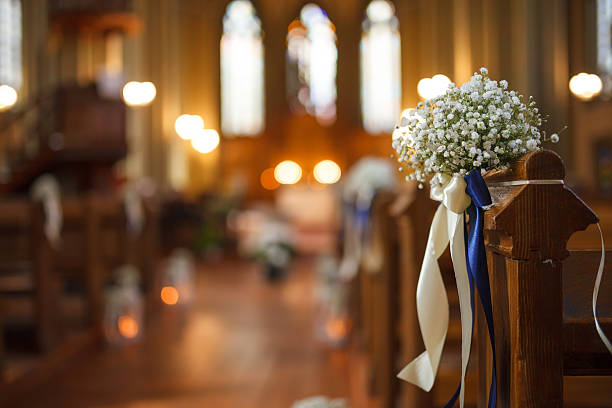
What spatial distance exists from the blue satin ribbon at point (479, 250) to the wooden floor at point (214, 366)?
8.09 feet

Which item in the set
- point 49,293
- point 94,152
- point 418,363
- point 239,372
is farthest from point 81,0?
point 418,363

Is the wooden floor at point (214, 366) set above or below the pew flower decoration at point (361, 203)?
below

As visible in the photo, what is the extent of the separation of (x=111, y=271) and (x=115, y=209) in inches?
26.3

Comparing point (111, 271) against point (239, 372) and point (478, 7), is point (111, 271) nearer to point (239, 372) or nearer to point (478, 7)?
point (239, 372)

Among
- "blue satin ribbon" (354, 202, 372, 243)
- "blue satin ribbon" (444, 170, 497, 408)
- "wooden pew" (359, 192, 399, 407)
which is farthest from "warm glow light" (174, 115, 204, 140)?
"blue satin ribbon" (444, 170, 497, 408)

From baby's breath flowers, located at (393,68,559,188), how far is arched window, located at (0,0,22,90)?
37.2 feet

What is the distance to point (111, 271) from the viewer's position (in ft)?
21.1

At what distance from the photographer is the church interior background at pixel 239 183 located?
398 cm

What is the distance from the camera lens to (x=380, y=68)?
57.2 ft

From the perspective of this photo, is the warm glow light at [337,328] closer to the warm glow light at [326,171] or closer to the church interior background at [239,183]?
the church interior background at [239,183]

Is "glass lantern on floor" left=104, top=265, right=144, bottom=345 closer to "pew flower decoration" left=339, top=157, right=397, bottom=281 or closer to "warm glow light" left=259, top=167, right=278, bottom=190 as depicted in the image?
"pew flower decoration" left=339, top=157, right=397, bottom=281

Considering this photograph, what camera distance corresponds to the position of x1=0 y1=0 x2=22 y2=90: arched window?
1126 cm

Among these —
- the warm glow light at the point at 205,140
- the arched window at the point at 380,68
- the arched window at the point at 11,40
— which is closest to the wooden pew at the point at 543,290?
the arched window at the point at 11,40

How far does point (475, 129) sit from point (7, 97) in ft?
34.6
